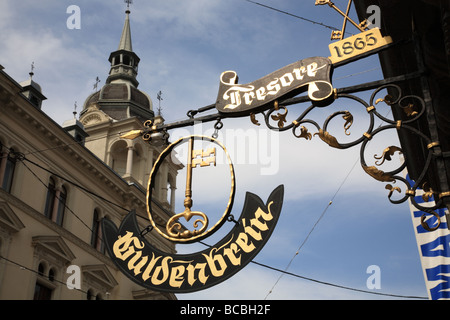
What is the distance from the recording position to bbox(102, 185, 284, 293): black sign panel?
13.6 ft

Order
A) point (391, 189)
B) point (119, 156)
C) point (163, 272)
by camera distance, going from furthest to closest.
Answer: point (119, 156) < point (391, 189) < point (163, 272)

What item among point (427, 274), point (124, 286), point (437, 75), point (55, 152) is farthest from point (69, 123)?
point (437, 75)

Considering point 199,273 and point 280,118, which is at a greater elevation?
point 280,118

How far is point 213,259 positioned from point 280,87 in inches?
65.5

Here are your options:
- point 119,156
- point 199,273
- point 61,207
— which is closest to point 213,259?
point 199,273

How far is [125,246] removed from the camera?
178 inches

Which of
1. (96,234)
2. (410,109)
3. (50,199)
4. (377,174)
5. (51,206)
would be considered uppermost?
(50,199)

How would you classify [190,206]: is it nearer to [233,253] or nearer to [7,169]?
[233,253]

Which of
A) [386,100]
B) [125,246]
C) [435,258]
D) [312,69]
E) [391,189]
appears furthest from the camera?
[435,258]

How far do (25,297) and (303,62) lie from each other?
17615 mm

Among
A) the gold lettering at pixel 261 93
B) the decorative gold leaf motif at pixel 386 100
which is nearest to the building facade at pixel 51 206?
the gold lettering at pixel 261 93

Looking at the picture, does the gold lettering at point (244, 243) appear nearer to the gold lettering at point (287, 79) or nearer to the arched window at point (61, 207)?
the gold lettering at point (287, 79)

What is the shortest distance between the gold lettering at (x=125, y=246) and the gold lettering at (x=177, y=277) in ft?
1.27

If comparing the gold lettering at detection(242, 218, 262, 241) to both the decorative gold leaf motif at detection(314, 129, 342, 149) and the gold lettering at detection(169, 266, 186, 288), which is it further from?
the decorative gold leaf motif at detection(314, 129, 342, 149)
